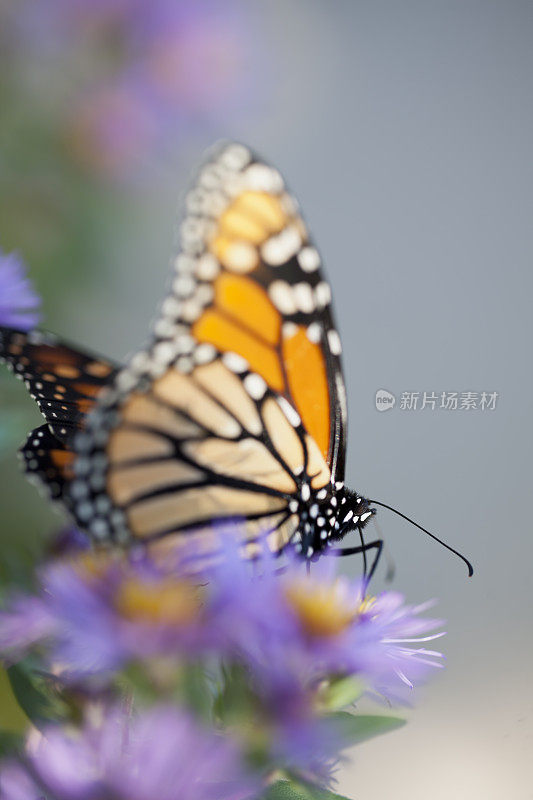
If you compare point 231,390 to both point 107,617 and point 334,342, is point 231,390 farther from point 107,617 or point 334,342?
point 107,617

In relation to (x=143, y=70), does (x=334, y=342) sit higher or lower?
lower

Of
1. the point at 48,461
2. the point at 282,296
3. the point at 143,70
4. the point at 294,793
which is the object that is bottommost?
the point at 294,793

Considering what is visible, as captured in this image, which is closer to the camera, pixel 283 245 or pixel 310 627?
pixel 310 627

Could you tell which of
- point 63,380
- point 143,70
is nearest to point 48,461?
point 63,380

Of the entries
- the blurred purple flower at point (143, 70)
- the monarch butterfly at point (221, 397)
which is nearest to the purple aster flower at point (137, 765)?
the monarch butterfly at point (221, 397)

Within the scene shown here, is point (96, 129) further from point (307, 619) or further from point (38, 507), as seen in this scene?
point (307, 619)

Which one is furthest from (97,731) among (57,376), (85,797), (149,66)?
(149,66)

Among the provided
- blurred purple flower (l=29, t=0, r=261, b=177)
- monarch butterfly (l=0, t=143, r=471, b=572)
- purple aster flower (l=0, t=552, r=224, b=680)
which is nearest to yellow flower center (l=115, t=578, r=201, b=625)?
purple aster flower (l=0, t=552, r=224, b=680)
